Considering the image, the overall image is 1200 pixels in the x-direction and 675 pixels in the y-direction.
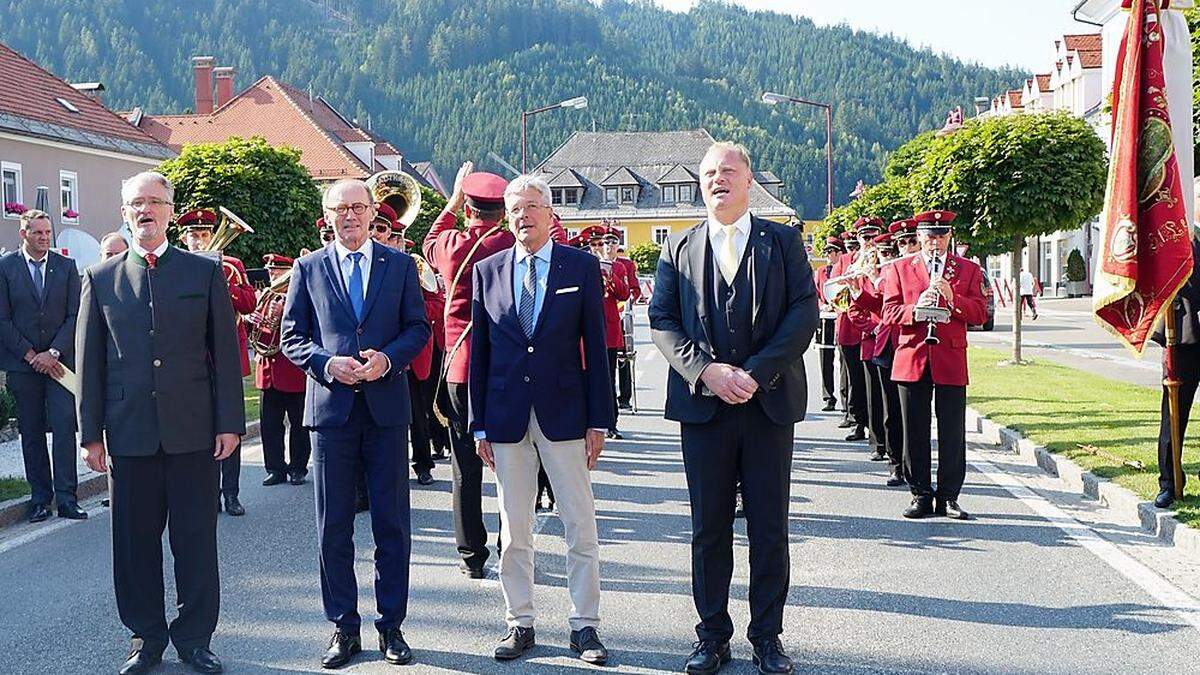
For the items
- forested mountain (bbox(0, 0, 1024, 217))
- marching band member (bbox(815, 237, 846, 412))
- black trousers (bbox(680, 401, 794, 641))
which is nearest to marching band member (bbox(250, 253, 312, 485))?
black trousers (bbox(680, 401, 794, 641))

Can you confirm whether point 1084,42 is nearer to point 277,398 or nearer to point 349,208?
point 277,398

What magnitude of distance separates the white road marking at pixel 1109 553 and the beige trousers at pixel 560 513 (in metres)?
3.00

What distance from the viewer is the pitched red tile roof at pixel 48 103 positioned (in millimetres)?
34438

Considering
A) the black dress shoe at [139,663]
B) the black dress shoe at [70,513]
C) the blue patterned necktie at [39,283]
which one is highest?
the blue patterned necktie at [39,283]

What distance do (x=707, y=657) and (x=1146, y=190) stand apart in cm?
465

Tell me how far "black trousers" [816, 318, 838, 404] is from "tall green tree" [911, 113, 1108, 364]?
15.7 feet

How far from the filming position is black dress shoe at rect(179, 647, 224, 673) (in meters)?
5.34

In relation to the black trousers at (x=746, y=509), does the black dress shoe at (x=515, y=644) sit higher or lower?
lower

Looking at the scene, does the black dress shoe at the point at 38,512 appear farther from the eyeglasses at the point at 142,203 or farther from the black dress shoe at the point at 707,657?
the black dress shoe at the point at 707,657

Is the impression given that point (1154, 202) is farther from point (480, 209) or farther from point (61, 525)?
point (61, 525)

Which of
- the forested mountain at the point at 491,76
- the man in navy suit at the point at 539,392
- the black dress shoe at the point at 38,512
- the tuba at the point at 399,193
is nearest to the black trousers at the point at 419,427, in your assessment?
the tuba at the point at 399,193

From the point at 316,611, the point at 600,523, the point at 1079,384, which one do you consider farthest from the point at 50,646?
the point at 1079,384

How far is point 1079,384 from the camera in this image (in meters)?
16.9

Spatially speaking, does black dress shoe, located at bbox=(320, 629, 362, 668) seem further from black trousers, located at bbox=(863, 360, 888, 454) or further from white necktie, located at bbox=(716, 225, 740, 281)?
black trousers, located at bbox=(863, 360, 888, 454)
